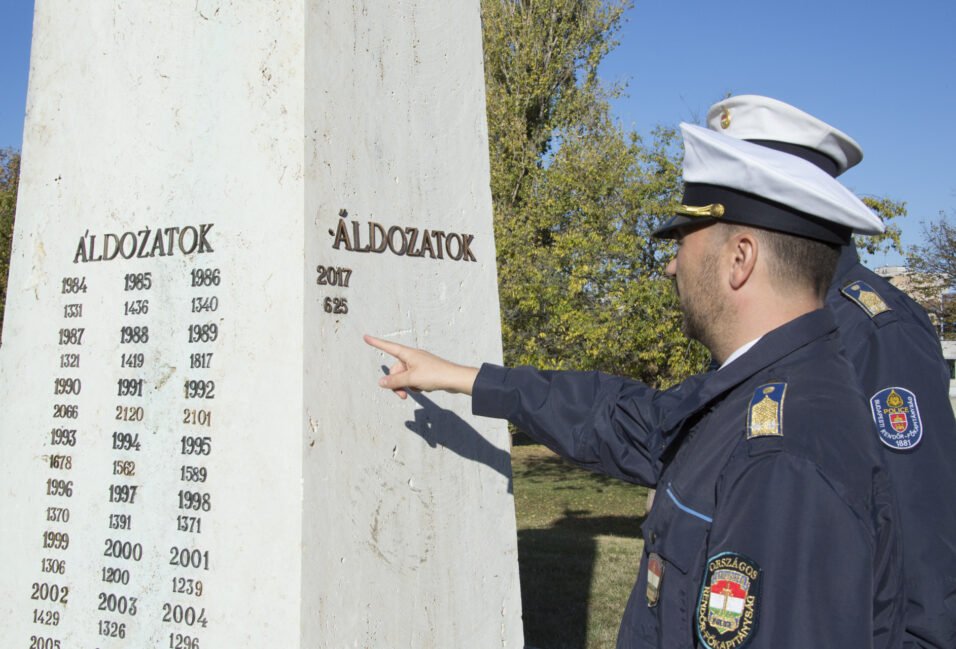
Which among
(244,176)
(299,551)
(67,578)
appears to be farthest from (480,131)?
(67,578)

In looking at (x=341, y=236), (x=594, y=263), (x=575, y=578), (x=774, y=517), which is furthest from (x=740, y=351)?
(x=594, y=263)

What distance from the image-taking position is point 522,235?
14531mm

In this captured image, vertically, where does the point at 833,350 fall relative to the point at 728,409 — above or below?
above

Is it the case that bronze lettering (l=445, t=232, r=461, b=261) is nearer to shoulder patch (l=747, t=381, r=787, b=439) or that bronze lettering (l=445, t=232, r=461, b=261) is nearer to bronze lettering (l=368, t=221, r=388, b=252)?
bronze lettering (l=368, t=221, r=388, b=252)

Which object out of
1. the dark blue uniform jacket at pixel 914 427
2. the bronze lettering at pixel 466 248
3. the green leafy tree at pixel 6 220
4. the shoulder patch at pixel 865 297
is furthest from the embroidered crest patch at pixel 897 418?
the green leafy tree at pixel 6 220

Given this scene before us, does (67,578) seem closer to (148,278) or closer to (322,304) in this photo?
(148,278)

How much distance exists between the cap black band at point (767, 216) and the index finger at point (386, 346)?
98cm

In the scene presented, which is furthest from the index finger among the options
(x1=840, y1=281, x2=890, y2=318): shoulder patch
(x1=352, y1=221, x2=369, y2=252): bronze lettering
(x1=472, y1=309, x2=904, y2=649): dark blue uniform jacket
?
(x1=840, y1=281, x2=890, y2=318): shoulder patch

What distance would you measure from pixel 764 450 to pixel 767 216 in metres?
0.51

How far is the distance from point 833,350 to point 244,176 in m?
1.70

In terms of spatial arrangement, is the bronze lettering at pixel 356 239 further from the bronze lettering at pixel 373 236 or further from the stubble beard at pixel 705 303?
the stubble beard at pixel 705 303

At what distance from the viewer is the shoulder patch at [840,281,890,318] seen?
260 cm

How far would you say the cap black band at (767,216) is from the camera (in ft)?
5.49

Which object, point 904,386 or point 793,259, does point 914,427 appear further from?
point 793,259
